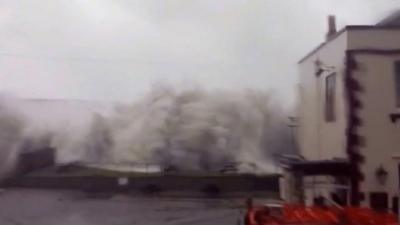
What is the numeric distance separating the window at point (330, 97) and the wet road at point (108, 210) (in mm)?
3451

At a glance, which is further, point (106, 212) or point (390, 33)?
point (106, 212)

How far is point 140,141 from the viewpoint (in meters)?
40.1

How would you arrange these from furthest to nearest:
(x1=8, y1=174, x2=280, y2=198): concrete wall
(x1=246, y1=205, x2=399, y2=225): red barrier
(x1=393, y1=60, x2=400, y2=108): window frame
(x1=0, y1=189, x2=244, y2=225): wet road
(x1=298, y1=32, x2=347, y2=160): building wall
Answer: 1. (x1=8, y1=174, x2=280, y2=198): concrete wall
2. (x1=0, y1=189, x2=244, y2=225): wet road
3. (x1=298, y1=32, x2=347, y2=160): building wall
4. (x1=393, y1=60, x2=400, y2=108): window frame
5. (x1=246, y1=205, x2=399, y2=225): red barrier

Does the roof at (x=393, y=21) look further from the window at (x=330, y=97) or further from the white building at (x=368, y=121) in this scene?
the window at (x=330, y=97)

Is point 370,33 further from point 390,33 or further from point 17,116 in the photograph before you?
point 17,116

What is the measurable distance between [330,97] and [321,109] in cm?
90

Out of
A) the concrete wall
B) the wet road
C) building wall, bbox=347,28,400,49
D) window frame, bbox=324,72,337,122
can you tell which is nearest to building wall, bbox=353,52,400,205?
building wall, bbox=347,28,400,49

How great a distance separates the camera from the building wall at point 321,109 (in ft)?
51.0

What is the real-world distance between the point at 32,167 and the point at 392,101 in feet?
61.9

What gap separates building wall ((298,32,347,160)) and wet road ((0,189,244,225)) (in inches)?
107

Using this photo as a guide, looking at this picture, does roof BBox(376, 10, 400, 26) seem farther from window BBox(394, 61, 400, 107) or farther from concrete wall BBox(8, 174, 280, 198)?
concrete wall BBox(8, 174, 280, 198)

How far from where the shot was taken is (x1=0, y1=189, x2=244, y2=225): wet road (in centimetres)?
1934

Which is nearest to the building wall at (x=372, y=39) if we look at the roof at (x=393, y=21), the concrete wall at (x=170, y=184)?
the roof at (x=393, y=21)

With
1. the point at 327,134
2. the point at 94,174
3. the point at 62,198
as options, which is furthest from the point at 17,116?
the point at 327,134
